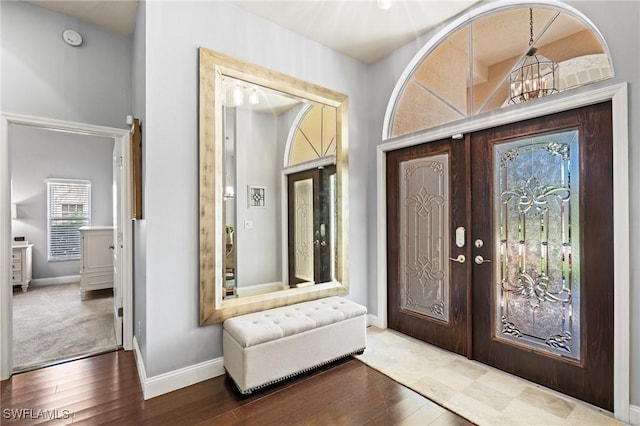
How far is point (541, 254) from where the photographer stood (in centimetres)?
230

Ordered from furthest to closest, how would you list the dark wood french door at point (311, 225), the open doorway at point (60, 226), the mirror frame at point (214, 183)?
the open doorway at point (60, 226), the dark wood french door at point (311, 225), the mirror frame at point (214, 183)

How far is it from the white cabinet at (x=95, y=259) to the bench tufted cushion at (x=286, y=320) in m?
3.72

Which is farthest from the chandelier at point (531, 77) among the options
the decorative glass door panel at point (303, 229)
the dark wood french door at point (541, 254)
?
the decorative glass door panel at point (303, 229)

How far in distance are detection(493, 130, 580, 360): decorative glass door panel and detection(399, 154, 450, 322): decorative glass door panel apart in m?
0.49

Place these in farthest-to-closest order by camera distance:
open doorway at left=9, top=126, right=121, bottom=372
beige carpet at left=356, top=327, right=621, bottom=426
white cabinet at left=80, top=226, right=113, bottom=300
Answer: white cabinet at left=80, top=226, right=113, bottom=300
open doorway at left=9, top=126, right=121, bottom=372
beige carpet at left=356, top=327, right=621, bottom=426

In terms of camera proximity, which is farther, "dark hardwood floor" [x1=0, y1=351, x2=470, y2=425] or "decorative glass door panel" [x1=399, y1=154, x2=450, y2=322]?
"decorative glass door panel" [x1=399, y1=154, x2=450, y2=322]

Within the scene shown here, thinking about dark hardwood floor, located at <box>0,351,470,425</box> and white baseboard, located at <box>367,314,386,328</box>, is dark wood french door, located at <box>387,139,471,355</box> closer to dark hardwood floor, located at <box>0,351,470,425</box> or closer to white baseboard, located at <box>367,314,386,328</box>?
white baseboard, located at <box>367,314,386,328</box>

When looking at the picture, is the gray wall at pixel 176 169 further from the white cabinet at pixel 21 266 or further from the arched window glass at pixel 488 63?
the white cabinet at pixel 21 266

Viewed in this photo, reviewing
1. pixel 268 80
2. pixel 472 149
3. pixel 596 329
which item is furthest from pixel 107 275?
pixel 596 329

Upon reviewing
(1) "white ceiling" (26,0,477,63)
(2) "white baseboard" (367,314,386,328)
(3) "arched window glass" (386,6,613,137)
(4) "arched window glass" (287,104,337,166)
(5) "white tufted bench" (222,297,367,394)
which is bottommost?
(2) "white baseboard" (367,314,386,328)

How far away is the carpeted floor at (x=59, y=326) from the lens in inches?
113

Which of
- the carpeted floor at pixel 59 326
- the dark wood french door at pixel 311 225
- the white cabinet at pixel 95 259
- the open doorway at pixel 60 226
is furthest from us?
the white cabinet at pixel 95 259

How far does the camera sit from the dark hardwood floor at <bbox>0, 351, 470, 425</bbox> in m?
1.97

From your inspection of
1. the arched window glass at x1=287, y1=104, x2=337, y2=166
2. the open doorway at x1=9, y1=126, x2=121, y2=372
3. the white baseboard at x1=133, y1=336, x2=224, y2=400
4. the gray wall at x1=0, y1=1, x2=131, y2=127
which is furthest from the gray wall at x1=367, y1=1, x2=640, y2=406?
the open doorway at x1=9, y1=126, x2=121, y2=372
